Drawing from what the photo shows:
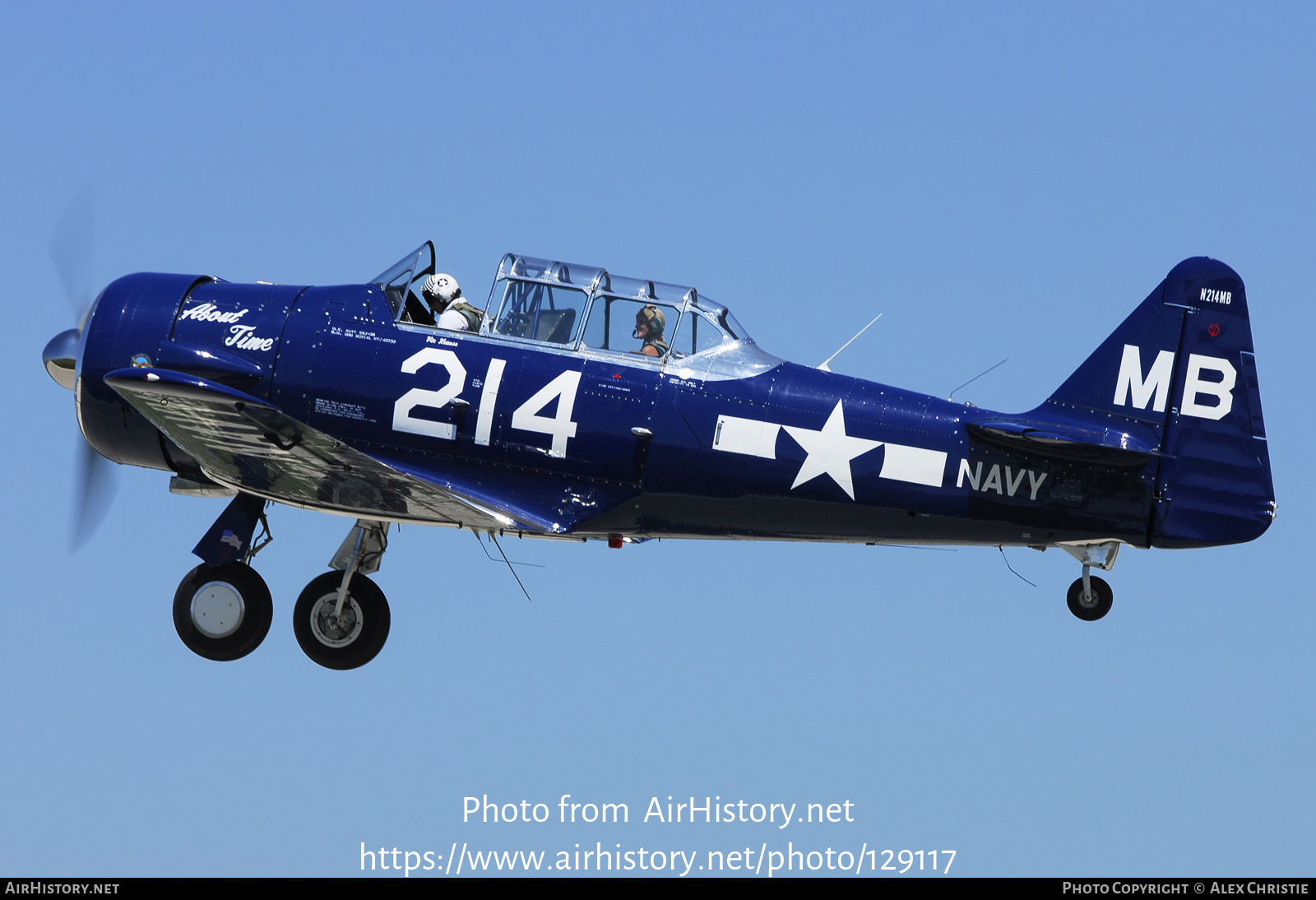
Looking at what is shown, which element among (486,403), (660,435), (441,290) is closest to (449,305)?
(441,290)

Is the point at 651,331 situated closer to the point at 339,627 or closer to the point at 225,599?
the point at 339,627

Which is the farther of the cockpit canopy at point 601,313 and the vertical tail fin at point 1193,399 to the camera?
the cockpit canopy at point 601,313

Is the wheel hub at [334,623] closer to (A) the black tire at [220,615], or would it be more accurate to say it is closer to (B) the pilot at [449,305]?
(A) the black tire at [220,615]

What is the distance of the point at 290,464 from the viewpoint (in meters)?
11.4

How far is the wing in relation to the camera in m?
10.5

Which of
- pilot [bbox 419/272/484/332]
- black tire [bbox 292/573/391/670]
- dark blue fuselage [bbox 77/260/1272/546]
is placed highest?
pilot [bbox 419/272/484/332]

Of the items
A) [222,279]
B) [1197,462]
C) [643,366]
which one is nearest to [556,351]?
[643,366]

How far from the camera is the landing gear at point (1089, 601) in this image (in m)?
11.6

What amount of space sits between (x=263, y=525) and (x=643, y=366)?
3168 millimetres

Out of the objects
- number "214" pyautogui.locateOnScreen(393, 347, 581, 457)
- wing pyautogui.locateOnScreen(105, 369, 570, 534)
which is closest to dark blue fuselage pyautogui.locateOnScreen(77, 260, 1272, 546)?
number "214" pyautogui.locateOnScreen(393, 347, 581, 457)

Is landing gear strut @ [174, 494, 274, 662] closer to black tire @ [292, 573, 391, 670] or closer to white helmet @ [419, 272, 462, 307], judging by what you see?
black tire @ [292, 573, 391, 670]

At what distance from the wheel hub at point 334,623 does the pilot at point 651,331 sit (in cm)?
297

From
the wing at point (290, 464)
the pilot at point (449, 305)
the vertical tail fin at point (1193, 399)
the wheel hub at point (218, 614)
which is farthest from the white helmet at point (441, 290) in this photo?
the vertical tail fin at point (1193, 399)

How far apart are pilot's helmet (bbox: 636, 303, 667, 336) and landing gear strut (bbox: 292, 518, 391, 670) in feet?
8.45
